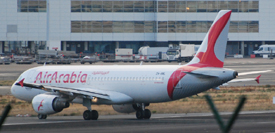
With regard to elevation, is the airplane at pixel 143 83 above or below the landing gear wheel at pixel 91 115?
above

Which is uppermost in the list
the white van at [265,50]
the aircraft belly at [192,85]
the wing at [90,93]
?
the white van at [265,50]

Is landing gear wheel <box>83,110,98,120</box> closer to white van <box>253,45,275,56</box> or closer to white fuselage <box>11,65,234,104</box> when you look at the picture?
white fuselage <box>11,65,234,104</box>

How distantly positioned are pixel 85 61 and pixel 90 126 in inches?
2987

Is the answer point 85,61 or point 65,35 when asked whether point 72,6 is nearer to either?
point 65,35

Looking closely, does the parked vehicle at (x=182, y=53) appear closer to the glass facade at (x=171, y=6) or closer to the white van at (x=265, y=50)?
the glass facade at (x=171, y=6)

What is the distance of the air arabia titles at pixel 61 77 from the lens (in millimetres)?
29469

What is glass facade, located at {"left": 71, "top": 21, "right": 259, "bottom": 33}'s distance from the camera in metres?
118

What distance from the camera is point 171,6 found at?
118750 mm

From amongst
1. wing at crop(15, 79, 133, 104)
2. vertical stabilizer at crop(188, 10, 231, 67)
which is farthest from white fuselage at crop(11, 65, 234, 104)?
vertical stabilizer at crop(188, 10, 231, 67)

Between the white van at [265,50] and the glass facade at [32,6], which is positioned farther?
the glass facade at [32,6]

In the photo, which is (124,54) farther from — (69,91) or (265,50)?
(69,91)

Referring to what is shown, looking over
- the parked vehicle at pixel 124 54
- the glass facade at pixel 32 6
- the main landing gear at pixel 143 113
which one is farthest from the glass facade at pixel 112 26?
the main landing gear at pixel 143 113

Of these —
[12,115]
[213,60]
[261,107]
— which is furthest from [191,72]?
[12,115]

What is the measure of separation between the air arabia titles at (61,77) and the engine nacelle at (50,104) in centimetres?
266
